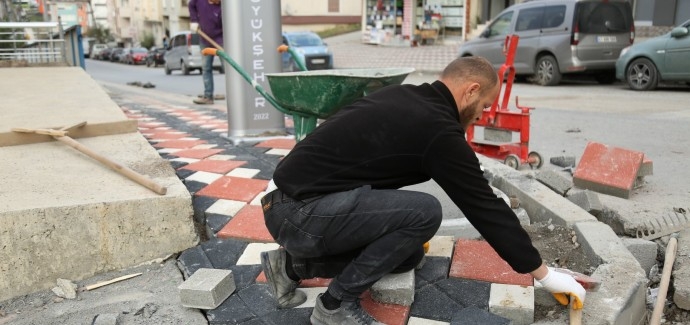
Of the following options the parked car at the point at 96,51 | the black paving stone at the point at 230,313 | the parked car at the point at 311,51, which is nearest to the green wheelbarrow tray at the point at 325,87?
the black paving stone at the point at 230,313

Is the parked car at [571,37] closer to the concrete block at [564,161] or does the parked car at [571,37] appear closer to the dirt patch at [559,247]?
the concrete block at [564,161]

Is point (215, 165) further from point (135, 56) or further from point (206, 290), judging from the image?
point (135, 56)

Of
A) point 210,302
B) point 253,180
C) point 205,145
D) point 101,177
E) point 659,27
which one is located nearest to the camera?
point 210,302

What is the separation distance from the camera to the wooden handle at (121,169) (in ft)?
9.78

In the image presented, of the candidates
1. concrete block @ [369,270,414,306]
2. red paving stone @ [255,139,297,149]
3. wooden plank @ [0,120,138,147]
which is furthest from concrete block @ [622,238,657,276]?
wooden plank @ [0,120,138,147]

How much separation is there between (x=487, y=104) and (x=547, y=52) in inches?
435

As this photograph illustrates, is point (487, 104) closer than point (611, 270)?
Yes

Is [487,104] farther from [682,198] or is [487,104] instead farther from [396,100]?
[682,198]

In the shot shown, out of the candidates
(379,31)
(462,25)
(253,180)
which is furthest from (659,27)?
(253,180)

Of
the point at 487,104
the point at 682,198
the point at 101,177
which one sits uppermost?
the point at 487,104

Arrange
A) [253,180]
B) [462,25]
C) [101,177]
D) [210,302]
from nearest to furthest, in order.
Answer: [210,302] < [101,177] < [253,180] < [462,25]

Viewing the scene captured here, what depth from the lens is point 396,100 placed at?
2.17 m

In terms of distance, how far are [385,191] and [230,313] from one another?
84 cm

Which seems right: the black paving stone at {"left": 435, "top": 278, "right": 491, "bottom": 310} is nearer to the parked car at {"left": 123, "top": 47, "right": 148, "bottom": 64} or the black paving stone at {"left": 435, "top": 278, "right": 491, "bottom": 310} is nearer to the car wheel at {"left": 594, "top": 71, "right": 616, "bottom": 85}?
the car wheel at {"left": 594, "top": 71, "right": 616, "bottom": 85}
